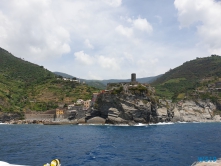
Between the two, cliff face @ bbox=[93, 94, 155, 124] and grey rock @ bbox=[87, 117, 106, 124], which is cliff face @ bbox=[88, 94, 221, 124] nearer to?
cliff face @ bbox=[93, 94, 155, 124]

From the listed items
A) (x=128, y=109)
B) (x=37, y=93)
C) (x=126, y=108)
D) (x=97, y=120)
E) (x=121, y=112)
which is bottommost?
(x=97, y=120)

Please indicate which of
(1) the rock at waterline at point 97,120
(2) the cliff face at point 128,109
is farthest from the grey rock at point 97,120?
(2) the cliff face at point 128,109

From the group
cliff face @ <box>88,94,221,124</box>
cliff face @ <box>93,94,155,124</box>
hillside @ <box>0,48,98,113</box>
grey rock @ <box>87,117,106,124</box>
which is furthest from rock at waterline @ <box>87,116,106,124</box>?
hillside @ <box>0,48,98,113</box>

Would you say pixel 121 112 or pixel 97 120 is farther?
pixel 97 120

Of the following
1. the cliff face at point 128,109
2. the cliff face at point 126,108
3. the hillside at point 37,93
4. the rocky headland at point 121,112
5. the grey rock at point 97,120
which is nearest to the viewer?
the cliff face at point 126,108

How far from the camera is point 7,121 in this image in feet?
419

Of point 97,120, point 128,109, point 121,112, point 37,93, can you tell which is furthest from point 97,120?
point 37,93

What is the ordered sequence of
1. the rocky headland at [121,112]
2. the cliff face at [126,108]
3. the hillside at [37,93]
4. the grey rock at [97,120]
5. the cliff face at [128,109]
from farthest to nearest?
the hillside at [37,93], the grey rock at [97,120], the rocky headland at [121,112], the cliff face at [128,109], the cliff face at [126,108]

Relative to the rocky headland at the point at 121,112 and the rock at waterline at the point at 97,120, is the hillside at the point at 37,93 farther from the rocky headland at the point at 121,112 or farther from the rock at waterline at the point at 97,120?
the rock at waterline at the point at 97,120

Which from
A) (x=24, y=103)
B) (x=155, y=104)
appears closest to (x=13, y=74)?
(x=24, y=103)

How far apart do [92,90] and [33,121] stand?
56.0 metres

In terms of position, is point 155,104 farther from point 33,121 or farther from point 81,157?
point 81,157

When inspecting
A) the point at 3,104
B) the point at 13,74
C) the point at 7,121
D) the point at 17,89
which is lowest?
the point at 7,121

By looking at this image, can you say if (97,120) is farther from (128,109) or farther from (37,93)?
(37,93)
